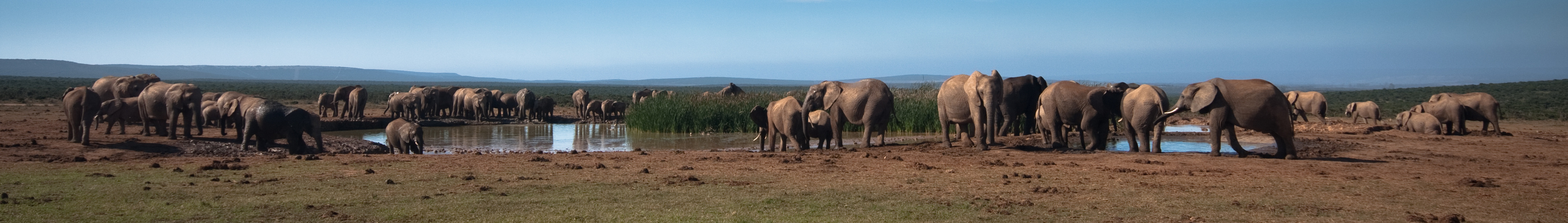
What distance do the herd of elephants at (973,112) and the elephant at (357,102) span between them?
872 cm

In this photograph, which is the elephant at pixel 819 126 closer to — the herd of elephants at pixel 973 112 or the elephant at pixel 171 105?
the herd of elephants at pixel 973 112

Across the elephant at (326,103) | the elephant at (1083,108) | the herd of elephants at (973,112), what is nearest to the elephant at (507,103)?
the elephant at (326,103)

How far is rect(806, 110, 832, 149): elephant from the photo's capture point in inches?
550

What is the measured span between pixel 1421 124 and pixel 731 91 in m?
17.7

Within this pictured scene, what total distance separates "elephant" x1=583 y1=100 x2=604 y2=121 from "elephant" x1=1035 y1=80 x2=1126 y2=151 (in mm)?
17086

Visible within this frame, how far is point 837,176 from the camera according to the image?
9211mm

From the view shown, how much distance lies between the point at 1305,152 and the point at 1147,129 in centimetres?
208

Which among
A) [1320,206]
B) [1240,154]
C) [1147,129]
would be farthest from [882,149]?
[1320,206]

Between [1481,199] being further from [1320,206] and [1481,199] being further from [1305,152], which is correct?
[1305,152]

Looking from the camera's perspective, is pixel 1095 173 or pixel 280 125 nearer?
pixel 1095 173

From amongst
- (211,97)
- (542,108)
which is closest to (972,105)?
(211,97)

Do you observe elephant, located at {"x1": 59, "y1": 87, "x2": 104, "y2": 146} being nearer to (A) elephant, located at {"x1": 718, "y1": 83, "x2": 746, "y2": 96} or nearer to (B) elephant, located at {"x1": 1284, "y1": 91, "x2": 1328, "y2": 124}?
(A) elephant, located at {"x1": 718, "y1": 83, "x2": 746, "y2": 96}

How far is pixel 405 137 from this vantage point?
14055 mm

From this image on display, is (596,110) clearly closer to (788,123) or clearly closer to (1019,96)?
(788,123)
